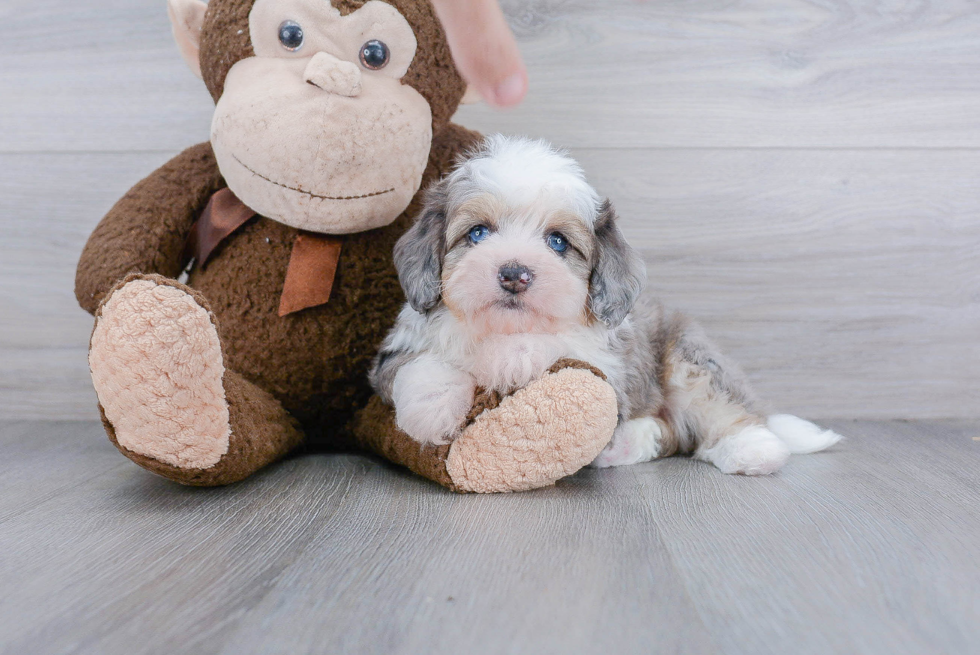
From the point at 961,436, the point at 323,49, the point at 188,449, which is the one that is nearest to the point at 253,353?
the point at 188,449

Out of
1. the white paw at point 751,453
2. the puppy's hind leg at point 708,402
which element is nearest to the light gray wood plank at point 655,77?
the puppy's hind leg at point 708,402

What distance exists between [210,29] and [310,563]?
4.02 feet

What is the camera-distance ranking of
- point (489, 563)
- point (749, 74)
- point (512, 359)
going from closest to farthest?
point (489, 563) < point (512, 359) < point (749, 74)

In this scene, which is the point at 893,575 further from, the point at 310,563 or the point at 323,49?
the point at 323,49

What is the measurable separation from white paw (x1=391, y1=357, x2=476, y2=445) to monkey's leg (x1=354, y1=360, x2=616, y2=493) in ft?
0.09

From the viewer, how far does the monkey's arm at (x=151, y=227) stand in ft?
5.49

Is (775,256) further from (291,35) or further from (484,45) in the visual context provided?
(484,45)

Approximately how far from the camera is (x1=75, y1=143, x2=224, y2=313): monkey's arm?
167 centimetres

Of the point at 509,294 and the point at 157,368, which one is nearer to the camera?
the point at 157,368

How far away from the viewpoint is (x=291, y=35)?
5.23ft

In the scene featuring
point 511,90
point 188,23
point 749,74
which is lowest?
point 188,23

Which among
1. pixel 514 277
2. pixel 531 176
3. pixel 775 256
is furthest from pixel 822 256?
pixel 514 277

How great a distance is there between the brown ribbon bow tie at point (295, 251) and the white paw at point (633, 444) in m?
0.78

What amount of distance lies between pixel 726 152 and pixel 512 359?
1229mm
